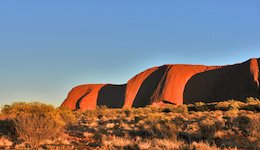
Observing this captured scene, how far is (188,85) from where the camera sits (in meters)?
64.1

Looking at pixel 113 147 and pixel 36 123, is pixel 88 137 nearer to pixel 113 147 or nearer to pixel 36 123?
pixel 36 123

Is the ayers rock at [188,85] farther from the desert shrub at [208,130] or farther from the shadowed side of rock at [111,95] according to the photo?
the desert shrub at [208,130]

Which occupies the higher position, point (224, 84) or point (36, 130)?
point (224, 84)

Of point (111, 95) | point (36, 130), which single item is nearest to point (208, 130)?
point (36, 130)

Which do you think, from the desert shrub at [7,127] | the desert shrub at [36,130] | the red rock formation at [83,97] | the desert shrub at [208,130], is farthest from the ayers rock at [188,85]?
the desert shrub at [36,130]

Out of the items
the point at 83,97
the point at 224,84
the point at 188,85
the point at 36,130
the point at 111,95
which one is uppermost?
the point at 188,85

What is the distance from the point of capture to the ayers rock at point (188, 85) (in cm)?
5137

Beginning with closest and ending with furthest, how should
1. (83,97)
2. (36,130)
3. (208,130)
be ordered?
1. (36,130)
2. (208,130)
3. (83,97)

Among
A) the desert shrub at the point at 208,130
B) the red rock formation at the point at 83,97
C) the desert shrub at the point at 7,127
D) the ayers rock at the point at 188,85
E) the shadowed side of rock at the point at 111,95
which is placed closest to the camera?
the desert shrub at the point at 208,130

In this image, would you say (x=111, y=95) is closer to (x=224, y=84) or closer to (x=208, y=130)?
(x=224, y=84)

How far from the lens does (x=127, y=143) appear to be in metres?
10.9

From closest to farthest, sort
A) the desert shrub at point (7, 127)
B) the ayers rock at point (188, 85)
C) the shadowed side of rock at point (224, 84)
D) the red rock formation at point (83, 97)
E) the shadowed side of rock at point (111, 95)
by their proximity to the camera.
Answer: the desert shrub at point (7, 127), the shadowed side of rock at point (224, 84), the ayers rock at point (188, 85), the shadowed side of rock at point (111, 95), the red rock formation at point (83, 97)

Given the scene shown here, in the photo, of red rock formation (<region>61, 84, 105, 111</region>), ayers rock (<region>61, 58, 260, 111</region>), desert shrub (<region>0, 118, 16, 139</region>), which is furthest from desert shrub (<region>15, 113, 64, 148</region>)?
red rock formation (<region>61, 84, 105, 111</region>)

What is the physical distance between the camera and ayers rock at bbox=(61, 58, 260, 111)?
51.4 metres
